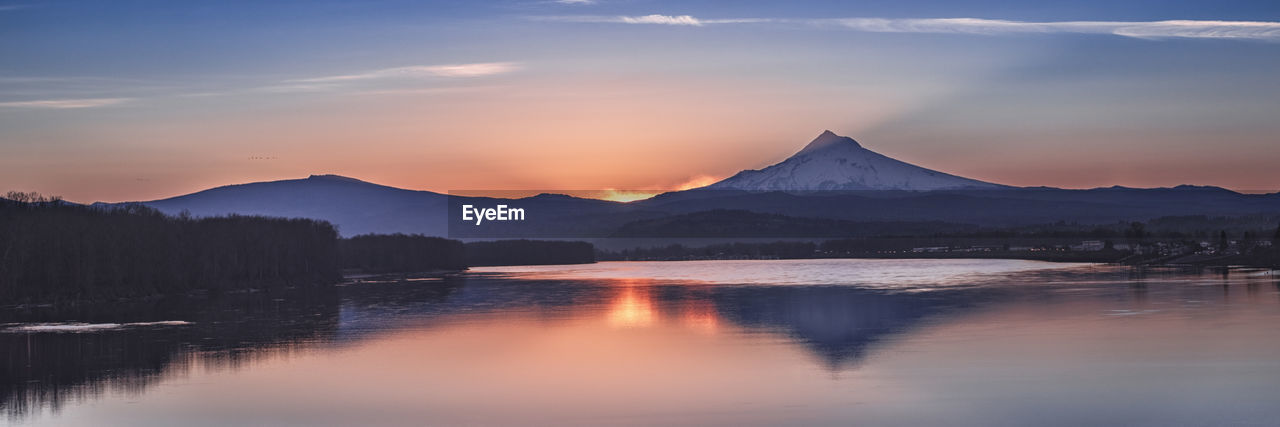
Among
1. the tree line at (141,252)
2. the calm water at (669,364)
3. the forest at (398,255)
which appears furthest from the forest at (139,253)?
the forest at (398,255)

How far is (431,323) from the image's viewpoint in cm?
4062

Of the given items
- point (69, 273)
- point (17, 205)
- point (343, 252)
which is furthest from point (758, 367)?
point (343, 252)

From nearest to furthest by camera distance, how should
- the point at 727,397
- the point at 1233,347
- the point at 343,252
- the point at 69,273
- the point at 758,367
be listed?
the point at 727,397 → the point at 758,367 → the point at 1233,347 → the point at 69,273 → the point at 343,252

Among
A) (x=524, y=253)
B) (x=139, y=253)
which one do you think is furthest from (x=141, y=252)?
(x=524, y=253)

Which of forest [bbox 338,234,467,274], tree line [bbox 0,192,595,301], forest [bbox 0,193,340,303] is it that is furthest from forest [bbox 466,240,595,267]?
forest [bbox 0,193,340,303]

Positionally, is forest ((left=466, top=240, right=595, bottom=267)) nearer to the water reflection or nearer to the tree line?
the tree line

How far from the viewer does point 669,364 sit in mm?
26703

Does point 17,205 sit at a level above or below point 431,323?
above

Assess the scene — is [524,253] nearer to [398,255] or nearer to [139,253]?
[398,255]

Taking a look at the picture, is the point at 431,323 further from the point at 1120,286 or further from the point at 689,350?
the point at 1120,286

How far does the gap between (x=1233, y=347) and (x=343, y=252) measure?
10733 centimetres

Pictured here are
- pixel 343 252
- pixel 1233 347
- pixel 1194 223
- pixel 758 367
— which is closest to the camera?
pixel 758 367

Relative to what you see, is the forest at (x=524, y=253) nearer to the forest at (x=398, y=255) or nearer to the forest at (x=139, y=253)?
the forest at (x=398, y=255)

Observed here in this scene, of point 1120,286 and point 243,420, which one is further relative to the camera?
point 1120,286
